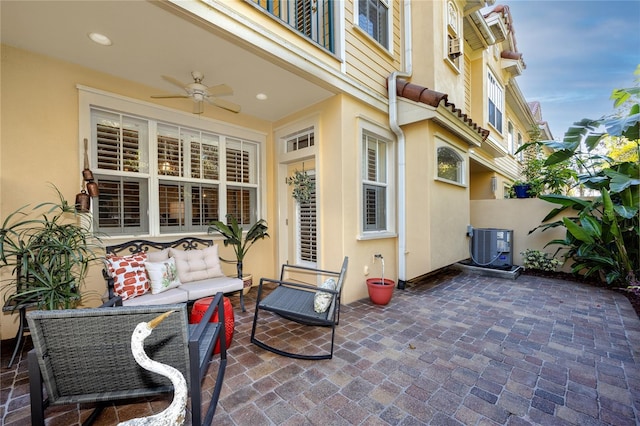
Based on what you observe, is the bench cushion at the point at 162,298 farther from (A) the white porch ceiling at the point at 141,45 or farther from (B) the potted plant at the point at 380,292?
(A) the white porch ceiling at the point at 141,45

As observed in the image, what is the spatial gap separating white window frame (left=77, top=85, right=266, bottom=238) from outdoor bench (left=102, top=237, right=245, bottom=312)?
0.26 m

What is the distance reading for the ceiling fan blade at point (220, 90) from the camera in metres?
3.13

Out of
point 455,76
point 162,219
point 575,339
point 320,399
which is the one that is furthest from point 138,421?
point 455,76

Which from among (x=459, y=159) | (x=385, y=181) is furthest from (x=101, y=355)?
(x=459, y=159)

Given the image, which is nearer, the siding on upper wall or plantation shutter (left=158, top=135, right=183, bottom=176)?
plantation shutter (left=158, top=135, right=183, bottom=176)

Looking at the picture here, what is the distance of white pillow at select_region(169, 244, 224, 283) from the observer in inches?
145

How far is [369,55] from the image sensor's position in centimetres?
462

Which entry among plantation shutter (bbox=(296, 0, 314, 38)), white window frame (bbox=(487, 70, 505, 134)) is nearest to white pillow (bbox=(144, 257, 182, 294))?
plantation shutter (bbox=(296, 0, 314, 38))

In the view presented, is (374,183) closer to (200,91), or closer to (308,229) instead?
(308,229)

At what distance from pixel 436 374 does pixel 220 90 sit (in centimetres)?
397

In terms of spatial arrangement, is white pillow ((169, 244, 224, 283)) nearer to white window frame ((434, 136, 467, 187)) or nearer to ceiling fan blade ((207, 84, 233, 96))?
ceiling fan blade ((207, 84, 233, 96))

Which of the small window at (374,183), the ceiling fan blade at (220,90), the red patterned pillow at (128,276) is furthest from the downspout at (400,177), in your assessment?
the red patterned pillow at (128,276)

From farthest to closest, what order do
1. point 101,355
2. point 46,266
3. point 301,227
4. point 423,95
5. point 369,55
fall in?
point 301,227, point 369,55, point 423,95, point 46,266, point 101,355

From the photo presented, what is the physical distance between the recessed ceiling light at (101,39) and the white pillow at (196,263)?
2679mm
